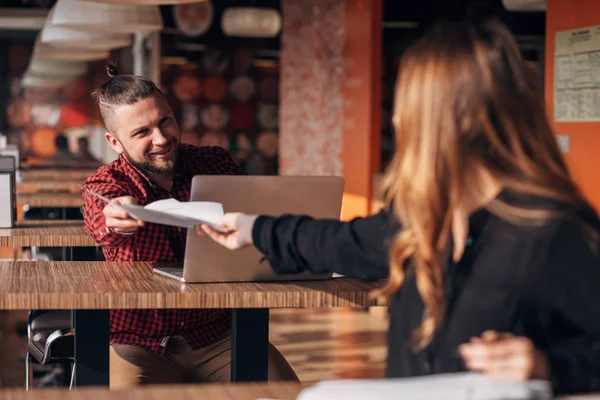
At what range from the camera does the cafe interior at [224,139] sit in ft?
7.44

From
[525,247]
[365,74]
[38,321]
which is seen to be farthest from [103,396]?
[365,74]

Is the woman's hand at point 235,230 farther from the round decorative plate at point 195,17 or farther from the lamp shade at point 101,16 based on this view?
the round decorative plate at point 195,17

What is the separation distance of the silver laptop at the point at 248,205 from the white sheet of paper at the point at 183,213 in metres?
0.09

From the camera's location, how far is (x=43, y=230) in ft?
12.2

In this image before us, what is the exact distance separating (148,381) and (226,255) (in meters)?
0.43

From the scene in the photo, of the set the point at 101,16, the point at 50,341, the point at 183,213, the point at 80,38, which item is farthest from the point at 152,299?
the point at 80,38

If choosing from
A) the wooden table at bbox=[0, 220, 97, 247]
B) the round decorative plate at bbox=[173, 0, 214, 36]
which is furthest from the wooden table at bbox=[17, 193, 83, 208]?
the round decorative plate at bbox=[173, 0, 214, 36]

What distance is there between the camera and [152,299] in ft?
7.09

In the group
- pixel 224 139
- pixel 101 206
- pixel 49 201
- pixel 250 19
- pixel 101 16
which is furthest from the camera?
pixel 224 139

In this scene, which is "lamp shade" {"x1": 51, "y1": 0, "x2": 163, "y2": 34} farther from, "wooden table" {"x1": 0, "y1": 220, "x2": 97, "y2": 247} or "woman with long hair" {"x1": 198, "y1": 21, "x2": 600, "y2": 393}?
"woman with long hair" {"x1": 198, "y1": 21, "x2": 600, "y2": 393}

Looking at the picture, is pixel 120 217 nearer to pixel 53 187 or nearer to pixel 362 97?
pixel 53 187

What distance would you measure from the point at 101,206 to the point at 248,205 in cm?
58

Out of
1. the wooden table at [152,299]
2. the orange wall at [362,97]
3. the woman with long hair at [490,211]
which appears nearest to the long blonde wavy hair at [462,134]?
the woman with long hair at [490,211]

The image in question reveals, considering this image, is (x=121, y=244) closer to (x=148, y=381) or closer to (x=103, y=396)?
(x=148, y=381)
